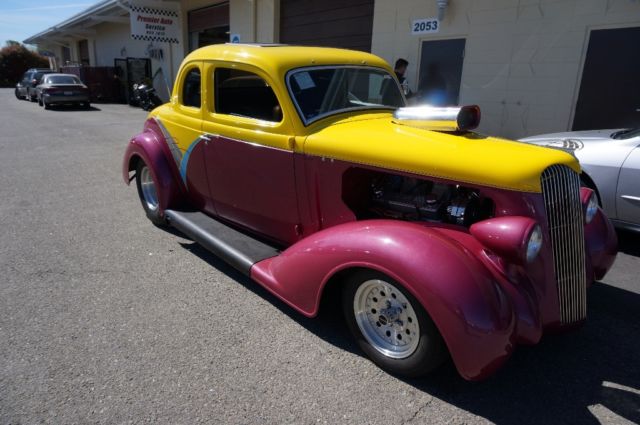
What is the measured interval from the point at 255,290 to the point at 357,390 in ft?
4.63

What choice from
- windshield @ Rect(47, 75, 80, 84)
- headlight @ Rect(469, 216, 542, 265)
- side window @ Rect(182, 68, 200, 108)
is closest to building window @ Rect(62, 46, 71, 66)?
windshield @ Rect(47, 75, 80, 84)

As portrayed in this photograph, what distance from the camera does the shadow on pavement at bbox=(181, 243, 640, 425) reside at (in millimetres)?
2359

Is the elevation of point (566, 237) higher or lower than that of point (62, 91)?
lower

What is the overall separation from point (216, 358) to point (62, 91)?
65.6ft

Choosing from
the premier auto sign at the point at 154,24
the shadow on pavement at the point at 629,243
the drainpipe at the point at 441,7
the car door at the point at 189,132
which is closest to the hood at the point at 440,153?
the car door at the point at 189,132

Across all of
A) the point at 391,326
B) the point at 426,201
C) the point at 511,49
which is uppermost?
the point at 511,49

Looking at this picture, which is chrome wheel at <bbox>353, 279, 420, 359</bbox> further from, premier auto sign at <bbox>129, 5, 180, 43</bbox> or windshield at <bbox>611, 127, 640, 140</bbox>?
premier auto sign at <bbox>129, 5, 180, 43</bbox>

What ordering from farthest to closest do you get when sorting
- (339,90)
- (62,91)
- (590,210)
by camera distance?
(62,91), (339,90), (590,210)

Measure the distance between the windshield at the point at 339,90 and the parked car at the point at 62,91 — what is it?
18.9 meters

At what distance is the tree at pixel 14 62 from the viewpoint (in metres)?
47.4

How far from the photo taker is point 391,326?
264cm

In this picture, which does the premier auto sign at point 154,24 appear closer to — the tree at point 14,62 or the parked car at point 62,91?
the parked car at point 62,91

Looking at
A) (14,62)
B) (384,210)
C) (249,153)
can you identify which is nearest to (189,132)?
(249,153)

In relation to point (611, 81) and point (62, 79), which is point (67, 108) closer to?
point (62, 79)
